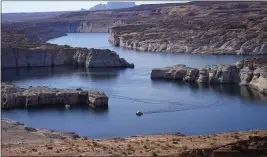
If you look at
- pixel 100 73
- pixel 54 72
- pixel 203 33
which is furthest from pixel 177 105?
pixel 203 33

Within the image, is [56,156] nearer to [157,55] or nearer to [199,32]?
[157,55]

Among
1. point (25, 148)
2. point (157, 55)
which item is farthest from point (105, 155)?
point (157, 55)

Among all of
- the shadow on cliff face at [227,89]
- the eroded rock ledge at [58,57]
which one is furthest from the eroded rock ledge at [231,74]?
the eroded rock ledge at [58,57]

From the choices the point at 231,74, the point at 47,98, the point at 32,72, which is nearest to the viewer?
the point at 47,98

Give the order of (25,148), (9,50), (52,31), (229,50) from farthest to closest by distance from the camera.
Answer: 1. (52,31)
2. (229,50)
3. (9,50)
4. (25,148)

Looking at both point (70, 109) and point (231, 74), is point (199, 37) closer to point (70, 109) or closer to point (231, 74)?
point (231, 74)

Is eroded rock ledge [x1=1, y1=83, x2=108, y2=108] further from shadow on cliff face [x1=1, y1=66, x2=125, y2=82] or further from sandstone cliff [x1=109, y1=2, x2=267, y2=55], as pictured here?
sandstone cliff [x1=109, y1=2, x2=267, y2=55]

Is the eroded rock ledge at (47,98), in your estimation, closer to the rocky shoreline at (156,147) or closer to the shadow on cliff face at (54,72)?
the shadow on cliff face at (54,72)
